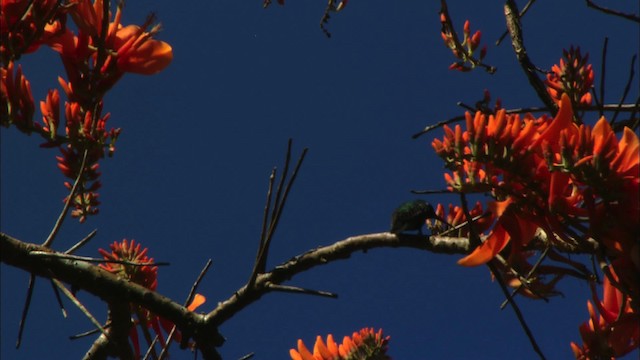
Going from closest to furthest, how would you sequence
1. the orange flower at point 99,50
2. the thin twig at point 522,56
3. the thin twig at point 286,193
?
the thin twig at point 286,193 < the orange flower at point 99,50 < the thin twig at point 522,56

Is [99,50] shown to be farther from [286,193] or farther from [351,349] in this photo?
[351,349]

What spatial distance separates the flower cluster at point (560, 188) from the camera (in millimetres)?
1168

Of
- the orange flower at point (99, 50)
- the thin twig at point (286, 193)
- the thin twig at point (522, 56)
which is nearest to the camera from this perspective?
the thin twig at point (286, 193)

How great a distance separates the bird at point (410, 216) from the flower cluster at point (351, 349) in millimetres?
833

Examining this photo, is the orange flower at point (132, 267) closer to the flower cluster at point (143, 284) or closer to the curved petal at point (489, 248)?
the flower cluster at point (143, 284)

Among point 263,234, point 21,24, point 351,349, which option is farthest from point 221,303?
point 351,349

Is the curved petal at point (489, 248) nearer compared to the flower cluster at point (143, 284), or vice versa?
the curved petal at point (489, 248)

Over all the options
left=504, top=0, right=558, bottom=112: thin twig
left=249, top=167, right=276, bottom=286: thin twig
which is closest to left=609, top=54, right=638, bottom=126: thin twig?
left=504, top=0, right=558, bottom=112: thin twig

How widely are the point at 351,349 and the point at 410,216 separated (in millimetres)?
1347

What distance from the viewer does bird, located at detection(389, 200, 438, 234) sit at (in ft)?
4.25

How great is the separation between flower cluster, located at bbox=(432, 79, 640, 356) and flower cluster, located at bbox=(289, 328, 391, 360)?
0.85m

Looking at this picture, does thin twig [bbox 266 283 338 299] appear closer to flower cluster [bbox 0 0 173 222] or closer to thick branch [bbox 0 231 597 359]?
thick branch [bbox 0 231 597 359]

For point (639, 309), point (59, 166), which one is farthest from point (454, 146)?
point (59, 166)

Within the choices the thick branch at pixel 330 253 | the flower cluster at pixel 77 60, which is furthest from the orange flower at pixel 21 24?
the thick branch at pixel 330 253
